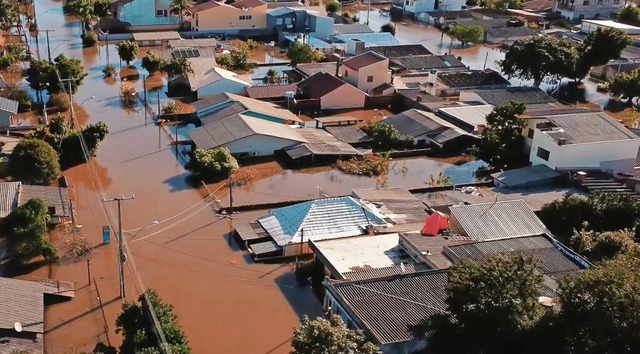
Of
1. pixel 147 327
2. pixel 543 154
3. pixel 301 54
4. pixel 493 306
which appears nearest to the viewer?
pixel 493 306

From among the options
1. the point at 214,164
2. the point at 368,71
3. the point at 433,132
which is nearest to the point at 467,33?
the point at 368,71

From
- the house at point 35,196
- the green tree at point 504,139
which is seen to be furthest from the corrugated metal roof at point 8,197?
the green tree at point 504,139

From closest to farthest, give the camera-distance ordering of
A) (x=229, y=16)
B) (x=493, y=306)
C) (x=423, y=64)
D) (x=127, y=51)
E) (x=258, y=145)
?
(x=493, y=306), (x=258, y=145), (x=127, y=51), (x=423, y=64), (x=229, y=16)

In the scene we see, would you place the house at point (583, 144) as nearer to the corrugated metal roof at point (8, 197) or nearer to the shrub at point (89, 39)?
the corrugated metal roof at point (8, 197)

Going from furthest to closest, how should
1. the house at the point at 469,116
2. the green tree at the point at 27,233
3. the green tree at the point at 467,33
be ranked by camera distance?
the green tree at the point at 467,33
the house at the point at 469,116
the green tree at the point at 27,233

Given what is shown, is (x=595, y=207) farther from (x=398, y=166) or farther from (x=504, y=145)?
(x=398, y=166)

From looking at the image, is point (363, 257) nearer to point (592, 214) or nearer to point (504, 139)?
point (592, 214)

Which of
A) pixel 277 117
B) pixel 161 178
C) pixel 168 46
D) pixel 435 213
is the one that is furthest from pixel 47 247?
pixel 168 46

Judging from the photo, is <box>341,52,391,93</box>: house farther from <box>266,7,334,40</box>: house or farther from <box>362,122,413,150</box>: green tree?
<box>266,7,334,40</box>: house
